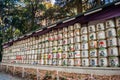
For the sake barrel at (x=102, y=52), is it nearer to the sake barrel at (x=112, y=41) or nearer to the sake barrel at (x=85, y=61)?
the sake barrel at (x=112, y=41)

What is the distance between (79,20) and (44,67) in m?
3.72

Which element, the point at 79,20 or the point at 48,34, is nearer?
the point at 79,20

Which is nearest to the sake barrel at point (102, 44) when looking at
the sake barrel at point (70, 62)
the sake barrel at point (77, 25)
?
the sake barrel at point (77, 25)

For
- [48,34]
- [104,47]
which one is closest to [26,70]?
[48,34]

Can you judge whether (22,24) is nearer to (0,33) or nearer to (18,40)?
(0,33)

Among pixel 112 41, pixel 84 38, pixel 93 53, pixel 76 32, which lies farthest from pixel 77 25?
pixel 112 41

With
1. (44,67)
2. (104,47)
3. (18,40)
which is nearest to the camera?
(104,47)

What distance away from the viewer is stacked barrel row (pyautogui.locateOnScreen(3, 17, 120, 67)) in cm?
608

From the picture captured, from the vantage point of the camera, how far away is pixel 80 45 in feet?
24.4

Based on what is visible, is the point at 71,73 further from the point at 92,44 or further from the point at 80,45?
the point at 92,44

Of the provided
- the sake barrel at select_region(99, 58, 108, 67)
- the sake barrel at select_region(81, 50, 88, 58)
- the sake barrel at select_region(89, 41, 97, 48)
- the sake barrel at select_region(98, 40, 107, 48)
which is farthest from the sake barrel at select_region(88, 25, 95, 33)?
the sake barrel at select_region(99, 58, 108, 67)

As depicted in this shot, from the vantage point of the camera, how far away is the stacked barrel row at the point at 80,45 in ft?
20.0

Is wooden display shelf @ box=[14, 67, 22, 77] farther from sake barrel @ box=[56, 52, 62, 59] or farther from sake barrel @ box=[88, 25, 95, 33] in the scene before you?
sake barrel @ box=[88, 25, 95, 33]

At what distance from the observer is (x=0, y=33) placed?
78.7 feet
